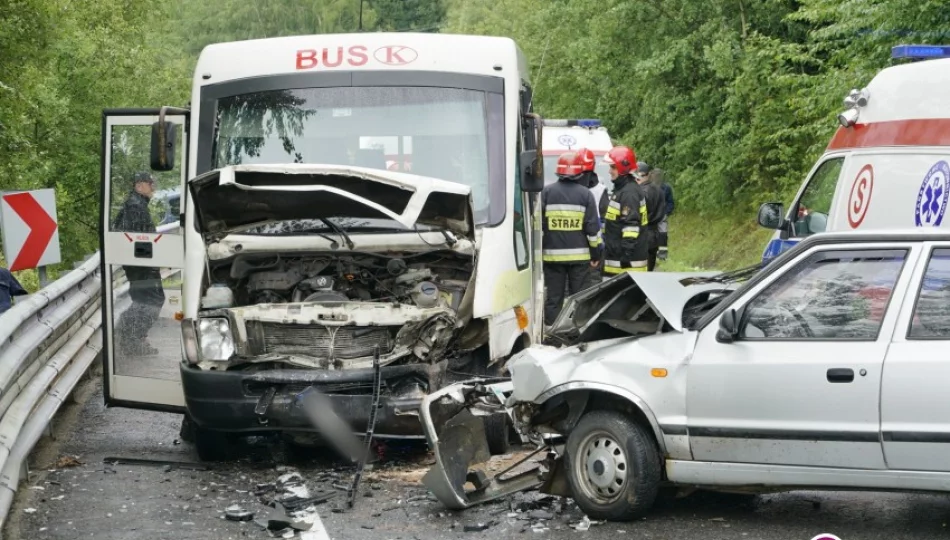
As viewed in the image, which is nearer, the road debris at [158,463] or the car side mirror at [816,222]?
the road debris at [158,463]

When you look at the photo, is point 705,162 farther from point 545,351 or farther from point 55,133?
point 545,351

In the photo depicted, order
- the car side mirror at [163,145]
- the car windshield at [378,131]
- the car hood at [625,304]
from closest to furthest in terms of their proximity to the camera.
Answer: the car hood at [625,304] → the car side mirror at [163,145] → the car windshield at [378,131]

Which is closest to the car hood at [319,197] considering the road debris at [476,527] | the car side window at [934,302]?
the road debris at [476,527]

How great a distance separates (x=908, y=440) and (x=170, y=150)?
5.13 metres

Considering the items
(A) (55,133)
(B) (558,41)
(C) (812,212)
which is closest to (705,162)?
(B) (558,41)

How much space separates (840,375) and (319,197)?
351 centimetres

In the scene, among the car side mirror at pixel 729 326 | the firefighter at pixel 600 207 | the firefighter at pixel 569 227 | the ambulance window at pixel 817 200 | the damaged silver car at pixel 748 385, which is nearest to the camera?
the damaged silver car at pixel 748 385

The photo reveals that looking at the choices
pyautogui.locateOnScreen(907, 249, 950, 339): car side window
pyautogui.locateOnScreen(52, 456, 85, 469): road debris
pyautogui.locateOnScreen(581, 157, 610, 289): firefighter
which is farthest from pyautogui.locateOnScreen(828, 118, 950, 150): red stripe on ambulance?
pyautogui.locateOnScreen(52, 456, 85, 469): road debris

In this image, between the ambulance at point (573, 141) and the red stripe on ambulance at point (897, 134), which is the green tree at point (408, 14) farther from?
the red stripe on ambulance at point (897, 134)

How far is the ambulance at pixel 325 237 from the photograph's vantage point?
8.26 m

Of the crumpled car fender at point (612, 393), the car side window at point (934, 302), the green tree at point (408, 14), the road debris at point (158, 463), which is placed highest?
the green tree at point (408, 14)

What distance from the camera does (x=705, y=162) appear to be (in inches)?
1073

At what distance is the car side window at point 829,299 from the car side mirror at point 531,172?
3016 millimetres

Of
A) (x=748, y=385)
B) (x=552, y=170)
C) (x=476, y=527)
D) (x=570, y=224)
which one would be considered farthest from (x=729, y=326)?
(x=552, y=170)
